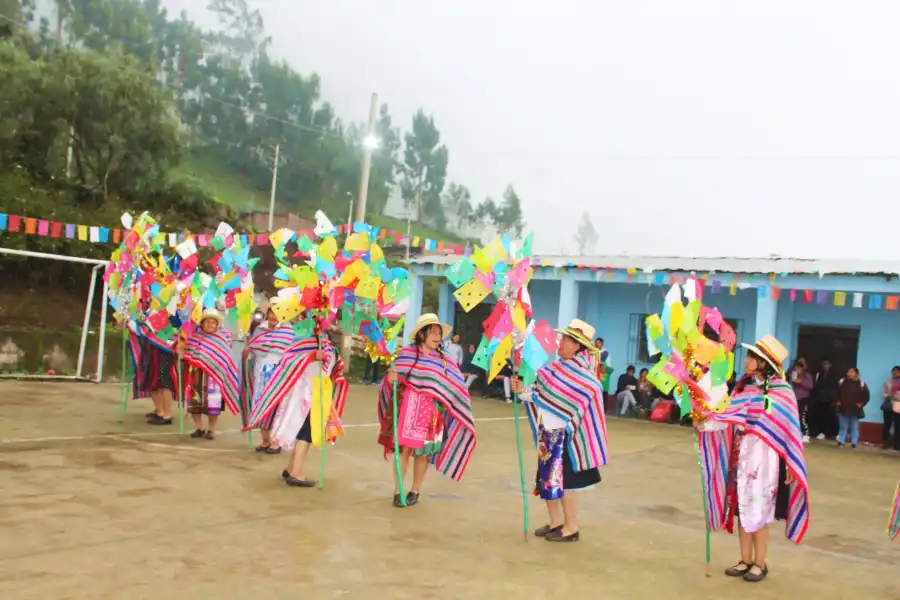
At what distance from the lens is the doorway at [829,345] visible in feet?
47.1

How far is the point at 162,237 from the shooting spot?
9.33m

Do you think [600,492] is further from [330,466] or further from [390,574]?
[390,574]

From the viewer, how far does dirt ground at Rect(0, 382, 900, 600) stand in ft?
13.9

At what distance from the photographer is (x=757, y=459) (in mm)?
4672

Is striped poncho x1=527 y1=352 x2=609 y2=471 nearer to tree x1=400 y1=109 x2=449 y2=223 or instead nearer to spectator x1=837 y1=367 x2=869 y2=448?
spectator x1=837 y1=367 x2=869 y2=448

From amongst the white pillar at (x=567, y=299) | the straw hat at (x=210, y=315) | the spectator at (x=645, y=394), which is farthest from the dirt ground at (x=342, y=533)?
the white pillar at (x=567, y=299)

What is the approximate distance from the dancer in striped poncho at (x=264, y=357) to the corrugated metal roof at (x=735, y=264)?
7.43m

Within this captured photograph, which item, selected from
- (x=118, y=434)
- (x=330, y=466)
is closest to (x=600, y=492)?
(x=330, y=466)

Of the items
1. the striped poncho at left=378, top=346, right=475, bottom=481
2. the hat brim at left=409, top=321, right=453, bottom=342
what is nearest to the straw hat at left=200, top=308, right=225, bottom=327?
the striped poncho at left=378, top=346, right=475, bottom=481

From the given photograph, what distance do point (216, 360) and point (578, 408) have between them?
446cm

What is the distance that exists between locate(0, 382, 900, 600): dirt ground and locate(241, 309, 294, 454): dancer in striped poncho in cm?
31

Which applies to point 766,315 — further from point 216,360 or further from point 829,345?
point 216,360

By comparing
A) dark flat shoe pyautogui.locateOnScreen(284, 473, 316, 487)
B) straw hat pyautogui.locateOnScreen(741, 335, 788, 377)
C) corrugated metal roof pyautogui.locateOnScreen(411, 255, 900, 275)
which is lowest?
dark flat shoe pyautogui.locateOnScreen(284, 473, 316, 487)

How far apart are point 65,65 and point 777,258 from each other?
19644mm
